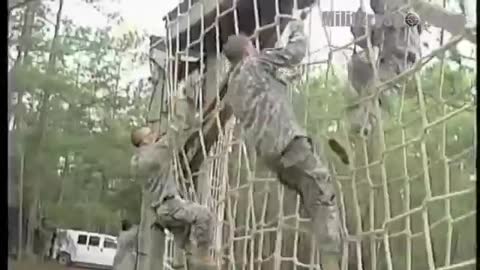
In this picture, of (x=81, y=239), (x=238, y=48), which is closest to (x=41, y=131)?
(x=81, y=239)

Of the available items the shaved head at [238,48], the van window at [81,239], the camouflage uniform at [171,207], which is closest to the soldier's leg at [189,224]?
the camouflage uniform at [171,207]

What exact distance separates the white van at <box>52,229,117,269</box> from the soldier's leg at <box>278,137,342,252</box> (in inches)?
10.3

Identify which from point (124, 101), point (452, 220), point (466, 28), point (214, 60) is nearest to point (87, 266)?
point (124, 101)

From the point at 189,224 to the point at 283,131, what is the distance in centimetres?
18

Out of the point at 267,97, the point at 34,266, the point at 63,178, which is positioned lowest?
the point at 34,266

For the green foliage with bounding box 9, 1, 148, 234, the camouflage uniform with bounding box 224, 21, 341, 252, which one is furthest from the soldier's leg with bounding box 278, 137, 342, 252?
the green foliage with bounding box 9, 1, 148, 234

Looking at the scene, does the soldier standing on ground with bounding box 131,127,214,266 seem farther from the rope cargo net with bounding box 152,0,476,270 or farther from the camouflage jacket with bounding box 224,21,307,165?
the camouflage jacket with bounding box 224,21,307,165

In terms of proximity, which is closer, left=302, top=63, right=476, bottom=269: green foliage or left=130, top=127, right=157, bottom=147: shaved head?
left=302, top=63, right=476, bottom=269: green foliage

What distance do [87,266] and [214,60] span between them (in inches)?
12.8

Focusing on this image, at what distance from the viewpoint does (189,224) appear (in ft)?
4.03

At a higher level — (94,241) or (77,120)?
(77,120)

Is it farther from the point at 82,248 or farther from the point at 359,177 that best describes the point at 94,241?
the point at 359,177

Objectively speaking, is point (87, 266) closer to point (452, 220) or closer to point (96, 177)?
point (96, 177)

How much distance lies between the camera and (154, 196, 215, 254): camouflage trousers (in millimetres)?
1221
